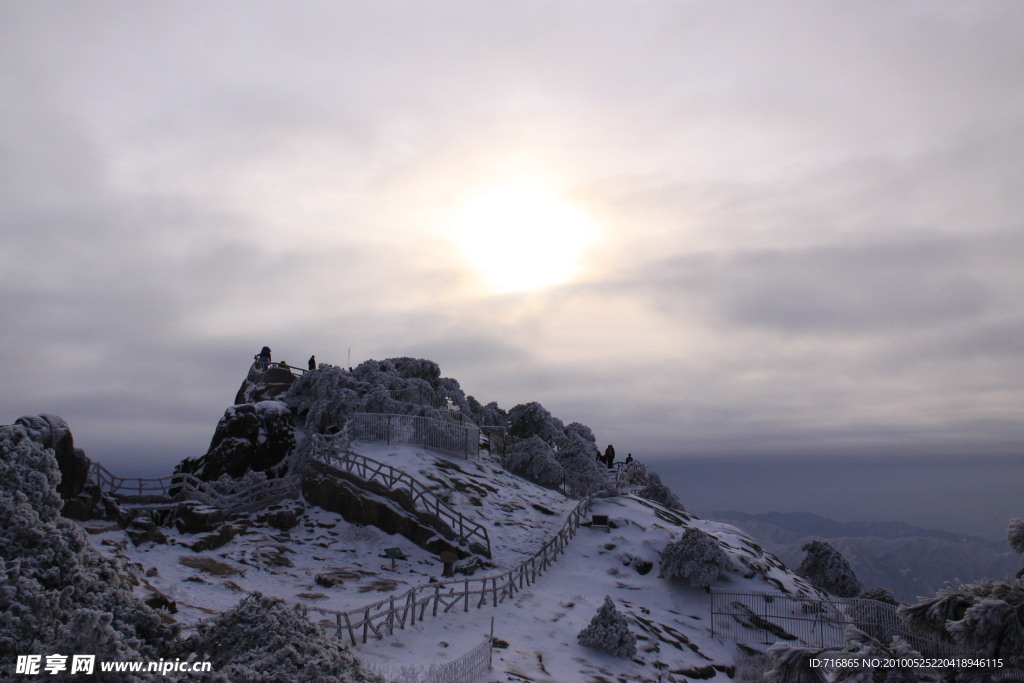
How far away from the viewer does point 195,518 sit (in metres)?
24.0

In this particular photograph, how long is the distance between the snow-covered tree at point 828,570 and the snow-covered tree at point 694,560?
11.9 meters

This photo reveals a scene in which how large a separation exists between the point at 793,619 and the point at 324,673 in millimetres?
18704

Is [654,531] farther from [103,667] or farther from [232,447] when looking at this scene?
[103,667]

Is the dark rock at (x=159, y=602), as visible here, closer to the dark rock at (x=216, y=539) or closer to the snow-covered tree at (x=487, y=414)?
the dark rock at (x=216, y=539)

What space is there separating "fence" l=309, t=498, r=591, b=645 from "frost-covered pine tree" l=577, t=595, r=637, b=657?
2951 millimetres

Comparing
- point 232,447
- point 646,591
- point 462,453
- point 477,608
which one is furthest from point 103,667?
point 462,453

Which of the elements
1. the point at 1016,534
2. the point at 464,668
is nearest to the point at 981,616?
the point at 1016,534

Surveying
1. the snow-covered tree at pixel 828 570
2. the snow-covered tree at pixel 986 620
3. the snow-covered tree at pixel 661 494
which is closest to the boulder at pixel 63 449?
the snow-covered tree at pixel 986 620

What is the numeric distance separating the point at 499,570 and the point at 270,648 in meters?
14.0

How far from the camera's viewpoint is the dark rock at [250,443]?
3183 cm

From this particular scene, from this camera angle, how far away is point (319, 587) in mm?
20938

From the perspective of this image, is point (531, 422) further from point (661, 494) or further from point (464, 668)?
point (464, 668)

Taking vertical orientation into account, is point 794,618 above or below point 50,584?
below

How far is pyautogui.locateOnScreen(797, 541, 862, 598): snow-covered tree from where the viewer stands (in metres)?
35.3
